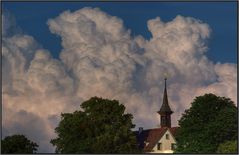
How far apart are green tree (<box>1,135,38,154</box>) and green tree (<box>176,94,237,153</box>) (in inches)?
601

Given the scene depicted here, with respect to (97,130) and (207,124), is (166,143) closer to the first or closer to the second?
(207,124)

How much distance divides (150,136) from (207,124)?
25.2m

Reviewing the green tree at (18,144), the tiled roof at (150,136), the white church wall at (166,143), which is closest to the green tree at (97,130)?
the green tree at (18,144)

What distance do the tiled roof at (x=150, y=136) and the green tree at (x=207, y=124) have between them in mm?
17246

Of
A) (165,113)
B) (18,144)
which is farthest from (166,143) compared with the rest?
(18,144)

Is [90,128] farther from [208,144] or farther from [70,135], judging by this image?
[208,144]

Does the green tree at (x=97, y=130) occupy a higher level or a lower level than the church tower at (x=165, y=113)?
lower

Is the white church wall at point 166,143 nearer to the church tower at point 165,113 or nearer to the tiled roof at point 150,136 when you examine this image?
the tiled roof at point 150,136

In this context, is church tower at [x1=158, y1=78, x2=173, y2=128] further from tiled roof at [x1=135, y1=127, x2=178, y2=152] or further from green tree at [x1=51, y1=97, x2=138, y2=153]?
green tree at [x1=51, y1=97, x2=138, y2=153]

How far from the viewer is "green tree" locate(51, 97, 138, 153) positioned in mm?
59812

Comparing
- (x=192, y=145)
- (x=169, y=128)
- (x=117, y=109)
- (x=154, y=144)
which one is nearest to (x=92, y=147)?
(x=117, y=109)

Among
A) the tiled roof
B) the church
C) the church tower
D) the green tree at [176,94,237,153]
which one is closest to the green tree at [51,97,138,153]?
the green tree at [176,94,237,153]

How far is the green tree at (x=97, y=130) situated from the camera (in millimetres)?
59812

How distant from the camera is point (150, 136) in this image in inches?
3644
